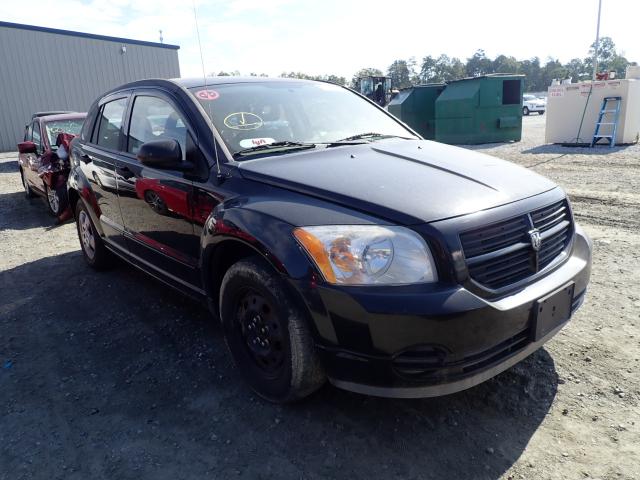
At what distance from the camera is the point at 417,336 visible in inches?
80.3

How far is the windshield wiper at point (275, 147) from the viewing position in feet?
9.71

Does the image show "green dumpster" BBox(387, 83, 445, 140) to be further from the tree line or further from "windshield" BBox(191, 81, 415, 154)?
the tree line

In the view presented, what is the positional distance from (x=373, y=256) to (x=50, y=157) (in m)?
7.15

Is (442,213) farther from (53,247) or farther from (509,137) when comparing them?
(509,137)

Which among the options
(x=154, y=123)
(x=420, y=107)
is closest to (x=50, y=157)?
(x=154, y=123)

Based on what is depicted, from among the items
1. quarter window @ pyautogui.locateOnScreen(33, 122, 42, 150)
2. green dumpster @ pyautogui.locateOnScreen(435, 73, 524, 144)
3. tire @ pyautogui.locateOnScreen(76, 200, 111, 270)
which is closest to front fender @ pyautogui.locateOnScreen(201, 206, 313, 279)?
tire @ pyautogui.locateOnScreen(76, 200, 111, 270)

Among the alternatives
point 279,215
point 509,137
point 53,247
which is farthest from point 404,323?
point 509,137

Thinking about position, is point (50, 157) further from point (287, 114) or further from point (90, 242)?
point (287, 114)

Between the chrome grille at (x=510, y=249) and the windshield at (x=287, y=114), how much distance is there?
56.1 inches

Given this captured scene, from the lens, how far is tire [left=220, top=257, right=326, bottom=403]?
7.64 ft

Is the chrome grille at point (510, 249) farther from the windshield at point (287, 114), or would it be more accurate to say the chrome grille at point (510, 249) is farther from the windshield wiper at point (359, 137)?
the windshield at point (287, 114)

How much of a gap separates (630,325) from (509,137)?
13.9 m

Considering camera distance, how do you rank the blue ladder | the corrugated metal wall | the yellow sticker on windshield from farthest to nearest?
the corrugated metal wall < the blue ladder < the yellow sticker on windshield

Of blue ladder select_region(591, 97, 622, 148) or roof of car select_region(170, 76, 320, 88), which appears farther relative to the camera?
blue ladder select_region(591, 97, 622, 148)
